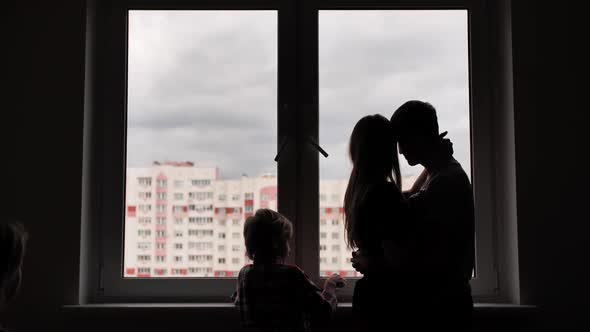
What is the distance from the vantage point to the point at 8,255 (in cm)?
144

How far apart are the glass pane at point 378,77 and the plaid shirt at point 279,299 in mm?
436

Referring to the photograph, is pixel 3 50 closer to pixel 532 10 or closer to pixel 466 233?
pixel 466 233

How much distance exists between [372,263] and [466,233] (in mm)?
278

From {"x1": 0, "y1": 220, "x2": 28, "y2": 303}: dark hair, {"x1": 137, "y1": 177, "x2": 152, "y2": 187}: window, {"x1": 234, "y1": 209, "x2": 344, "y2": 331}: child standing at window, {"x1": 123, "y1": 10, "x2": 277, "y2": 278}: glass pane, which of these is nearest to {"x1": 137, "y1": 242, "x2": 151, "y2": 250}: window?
{"x1": 123, "y1": 10, "x2": 277, "y2": 278}: glass pane

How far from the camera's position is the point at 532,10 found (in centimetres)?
221

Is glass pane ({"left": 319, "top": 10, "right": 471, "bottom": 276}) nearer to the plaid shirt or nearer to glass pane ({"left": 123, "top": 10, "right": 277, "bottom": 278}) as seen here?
glass pane ({"left": 123, "top": 10, "right": 277, "bottom": 278})

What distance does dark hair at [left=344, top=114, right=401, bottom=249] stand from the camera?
65.2 inches

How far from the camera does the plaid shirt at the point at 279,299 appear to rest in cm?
180

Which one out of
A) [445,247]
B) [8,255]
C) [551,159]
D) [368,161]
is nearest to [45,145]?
[8,255]

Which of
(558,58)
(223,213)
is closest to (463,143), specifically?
(558,58)

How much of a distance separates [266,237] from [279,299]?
0.20m

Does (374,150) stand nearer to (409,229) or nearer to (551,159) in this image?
(409,229)

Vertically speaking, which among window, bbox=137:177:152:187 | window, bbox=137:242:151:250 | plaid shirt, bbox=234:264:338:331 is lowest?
plaid shirt, bbox=234:264:338:331

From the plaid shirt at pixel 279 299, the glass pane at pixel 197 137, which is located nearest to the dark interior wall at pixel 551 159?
the plaid shirt at pixel 279 299
